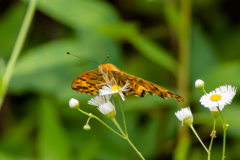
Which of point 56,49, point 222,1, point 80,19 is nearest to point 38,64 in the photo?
point 56,49

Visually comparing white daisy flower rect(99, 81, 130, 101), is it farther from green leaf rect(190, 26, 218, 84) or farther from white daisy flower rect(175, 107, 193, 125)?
green leaf rect(190, 26, 218, 84)

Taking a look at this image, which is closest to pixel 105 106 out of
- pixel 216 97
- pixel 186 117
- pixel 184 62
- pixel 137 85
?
pixel 137 85

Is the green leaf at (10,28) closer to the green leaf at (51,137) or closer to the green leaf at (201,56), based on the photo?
the green leaf at (51,137)

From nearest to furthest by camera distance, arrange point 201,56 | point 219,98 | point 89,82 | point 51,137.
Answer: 1. point 219,98
2. point 89,82
3. point 51,137
4. point 201,56

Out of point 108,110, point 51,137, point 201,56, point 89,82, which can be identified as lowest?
point 51,137

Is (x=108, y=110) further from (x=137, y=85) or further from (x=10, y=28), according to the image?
(x=10, y=28)
